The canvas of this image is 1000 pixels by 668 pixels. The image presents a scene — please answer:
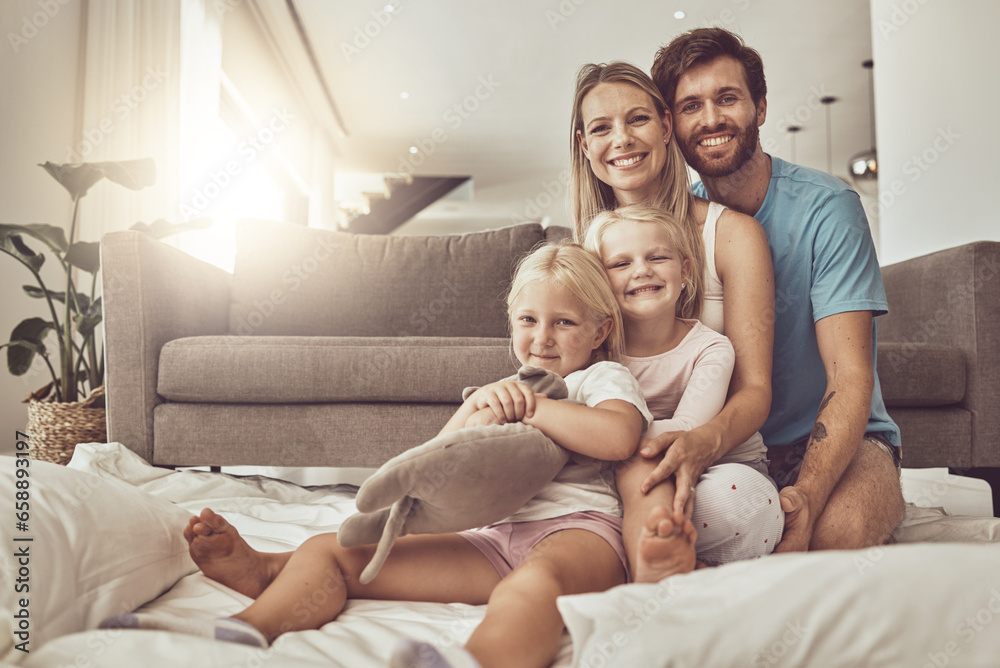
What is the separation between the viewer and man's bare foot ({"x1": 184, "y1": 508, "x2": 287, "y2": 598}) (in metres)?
0.80

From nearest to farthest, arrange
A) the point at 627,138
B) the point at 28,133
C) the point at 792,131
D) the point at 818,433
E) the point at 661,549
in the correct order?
the point at 661,549, the point at 818,433, the point at 627,138, the point at 28,133, the point at 792,131

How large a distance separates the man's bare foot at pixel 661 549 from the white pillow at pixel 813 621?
81 mm

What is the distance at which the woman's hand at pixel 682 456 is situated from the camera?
77 centimetres

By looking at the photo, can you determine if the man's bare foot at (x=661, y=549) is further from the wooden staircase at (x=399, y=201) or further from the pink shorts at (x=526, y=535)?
the wooden staircase at (x=399, y=201)

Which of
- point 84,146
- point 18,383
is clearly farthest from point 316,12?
point 18,383

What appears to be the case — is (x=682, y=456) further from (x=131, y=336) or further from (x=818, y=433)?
(x=131, y=336)

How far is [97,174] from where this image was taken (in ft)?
6.96

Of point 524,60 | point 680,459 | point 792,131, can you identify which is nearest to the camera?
point 680,459

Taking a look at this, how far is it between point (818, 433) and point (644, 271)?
37 cm

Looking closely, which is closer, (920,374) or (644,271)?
(644,271)

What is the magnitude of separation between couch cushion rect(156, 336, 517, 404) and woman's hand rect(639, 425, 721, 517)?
0.87 metres

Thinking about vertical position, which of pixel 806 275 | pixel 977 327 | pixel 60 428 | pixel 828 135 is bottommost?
pixel 60 428

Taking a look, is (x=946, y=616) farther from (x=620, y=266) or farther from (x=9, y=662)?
(x=9, y=662)

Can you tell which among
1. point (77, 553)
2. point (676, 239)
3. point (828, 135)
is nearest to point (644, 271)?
point (676, 239)
